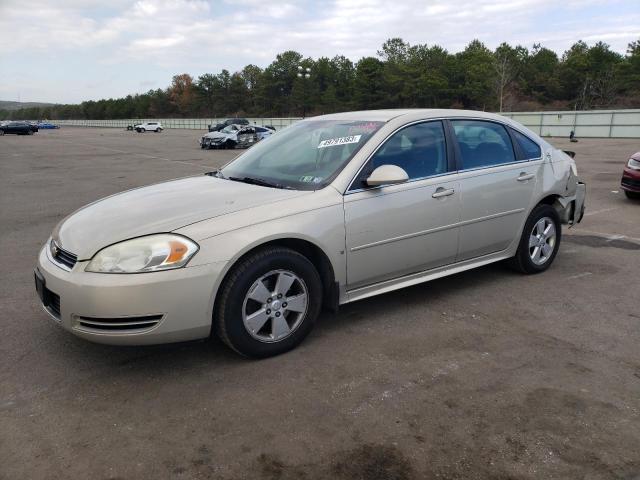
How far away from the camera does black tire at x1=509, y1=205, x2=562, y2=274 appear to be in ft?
16.2

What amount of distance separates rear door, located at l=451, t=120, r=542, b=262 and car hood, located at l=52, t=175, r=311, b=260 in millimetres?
1547

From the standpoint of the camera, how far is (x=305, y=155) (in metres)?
4.17

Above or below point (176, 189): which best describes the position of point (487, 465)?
below

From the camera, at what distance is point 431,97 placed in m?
72.3

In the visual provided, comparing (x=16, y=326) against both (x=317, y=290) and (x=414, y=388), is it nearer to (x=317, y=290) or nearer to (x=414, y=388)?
(x=317, y=290)

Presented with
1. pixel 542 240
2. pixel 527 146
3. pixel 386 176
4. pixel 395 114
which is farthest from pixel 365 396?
pixel 527 146

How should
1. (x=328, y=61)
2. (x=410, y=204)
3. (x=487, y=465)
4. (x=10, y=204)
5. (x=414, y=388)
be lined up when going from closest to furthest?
(x=487, y=465)
(x=414, y=388)
(x=410, y=204)
(x=10, y=204)
(x=328, y=61)

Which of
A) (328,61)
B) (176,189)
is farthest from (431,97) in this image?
(176,189)

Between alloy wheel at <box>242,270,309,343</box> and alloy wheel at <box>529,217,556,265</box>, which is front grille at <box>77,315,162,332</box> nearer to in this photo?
alloy wheel at <box>242,270,309,343</box>

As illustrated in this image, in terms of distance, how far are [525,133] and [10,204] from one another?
9.24 m

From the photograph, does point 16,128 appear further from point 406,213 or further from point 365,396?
point 365,396

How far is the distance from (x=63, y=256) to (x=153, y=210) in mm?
610

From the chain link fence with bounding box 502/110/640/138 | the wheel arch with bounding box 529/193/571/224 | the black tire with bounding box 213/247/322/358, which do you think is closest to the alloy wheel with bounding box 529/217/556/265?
the wheel arch with bounding box 529/193/571/224

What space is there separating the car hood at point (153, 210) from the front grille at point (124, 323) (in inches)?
15.0
